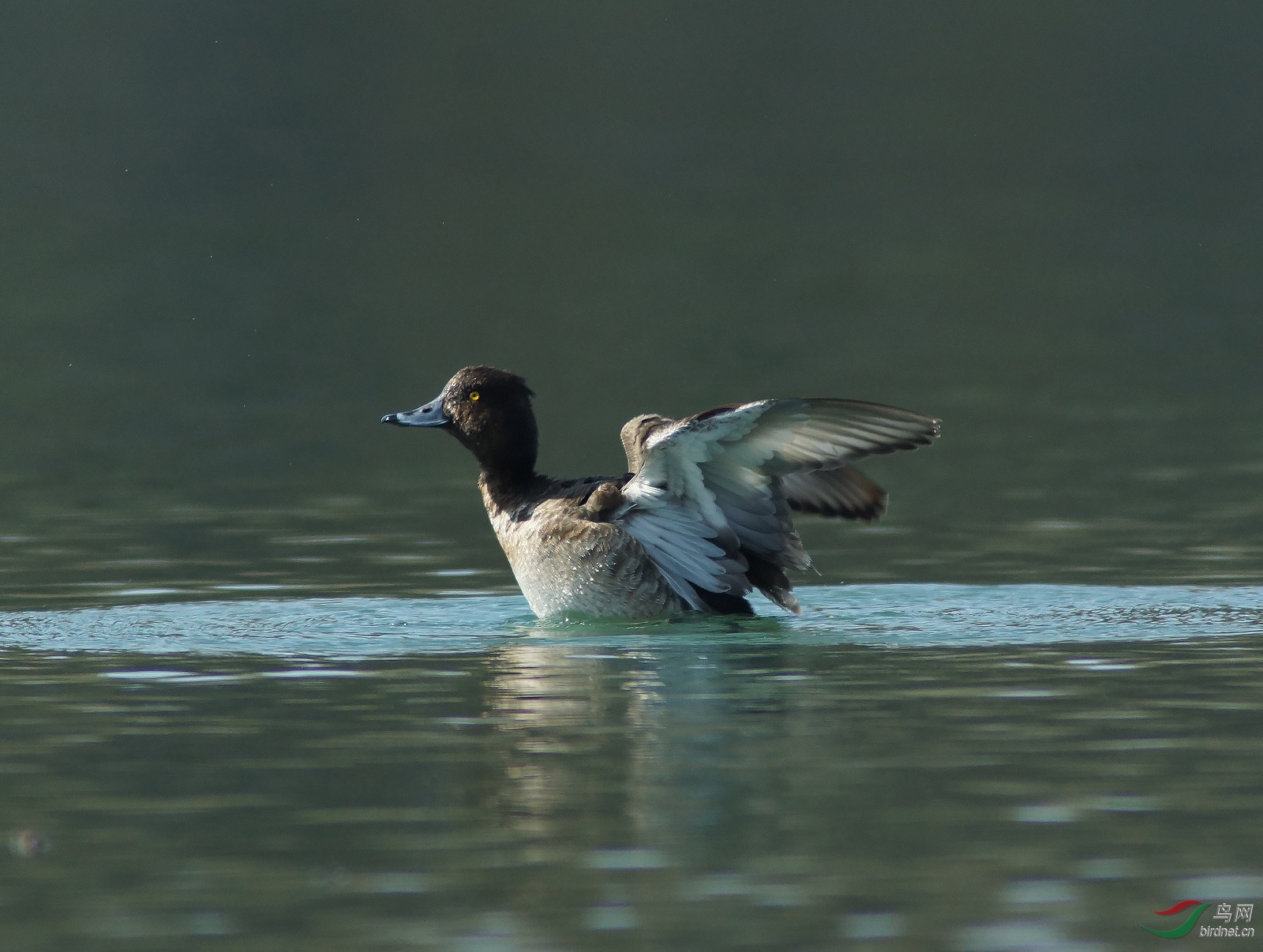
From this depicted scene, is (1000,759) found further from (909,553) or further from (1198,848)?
(909,553)

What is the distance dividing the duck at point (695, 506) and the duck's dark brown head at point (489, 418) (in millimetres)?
16

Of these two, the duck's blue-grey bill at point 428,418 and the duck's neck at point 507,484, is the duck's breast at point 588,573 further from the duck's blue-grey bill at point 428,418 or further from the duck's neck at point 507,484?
the duck's blue-grey bill at point 428,418

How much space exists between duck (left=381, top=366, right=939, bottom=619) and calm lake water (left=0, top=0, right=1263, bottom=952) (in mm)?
270

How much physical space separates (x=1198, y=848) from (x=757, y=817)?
4.62 ft

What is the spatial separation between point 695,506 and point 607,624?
0.80 meters

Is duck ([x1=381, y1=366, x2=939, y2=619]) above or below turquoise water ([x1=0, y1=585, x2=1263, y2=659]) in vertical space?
above

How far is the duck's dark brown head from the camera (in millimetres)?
12953

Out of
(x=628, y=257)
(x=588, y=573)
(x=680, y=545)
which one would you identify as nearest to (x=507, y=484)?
(x=588, y=573)

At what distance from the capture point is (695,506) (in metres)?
11.8

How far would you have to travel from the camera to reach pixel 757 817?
7512mm

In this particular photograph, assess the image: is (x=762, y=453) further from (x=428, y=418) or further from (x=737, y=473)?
(x=428, y=418)

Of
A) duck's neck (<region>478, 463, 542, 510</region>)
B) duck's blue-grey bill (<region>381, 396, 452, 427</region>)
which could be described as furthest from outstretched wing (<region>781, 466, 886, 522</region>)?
duck's blue-grey bill (<region>381, 396, 452, 427</region>)

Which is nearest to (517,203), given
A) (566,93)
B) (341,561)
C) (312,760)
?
(566,93)

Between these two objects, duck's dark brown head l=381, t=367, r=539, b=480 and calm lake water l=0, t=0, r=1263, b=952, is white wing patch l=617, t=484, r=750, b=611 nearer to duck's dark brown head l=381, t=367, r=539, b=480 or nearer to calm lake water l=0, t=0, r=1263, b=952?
calm lake water l=0, t=0, r=1263, b=952
